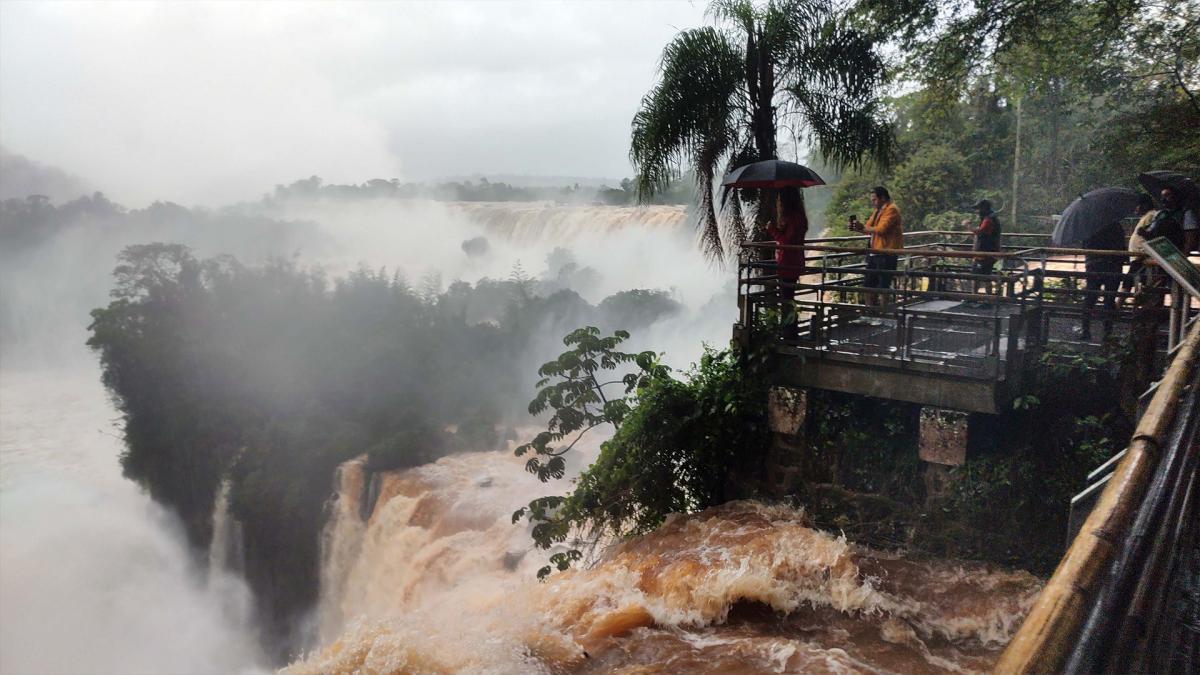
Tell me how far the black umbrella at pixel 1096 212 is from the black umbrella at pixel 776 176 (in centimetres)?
266

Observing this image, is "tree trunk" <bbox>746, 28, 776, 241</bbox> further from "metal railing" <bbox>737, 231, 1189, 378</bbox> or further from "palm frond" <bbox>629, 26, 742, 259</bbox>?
"metal railing" <bbox>737, 231, 1189, 378</bbox>

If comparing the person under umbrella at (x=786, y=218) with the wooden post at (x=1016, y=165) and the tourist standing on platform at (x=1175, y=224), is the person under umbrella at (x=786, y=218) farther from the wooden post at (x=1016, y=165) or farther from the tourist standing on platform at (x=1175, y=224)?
the wooden post at (x=1016, y=165)

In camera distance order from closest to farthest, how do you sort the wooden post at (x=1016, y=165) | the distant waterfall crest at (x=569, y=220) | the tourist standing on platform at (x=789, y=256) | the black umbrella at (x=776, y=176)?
1. the tourist standing on platform at (x=789, y=256)
2. the black umbrella at (x=776, y=176)
3. the wooden post at (x=1016, y=165)
4. the distant waterfall crest at (x=569, y=220)

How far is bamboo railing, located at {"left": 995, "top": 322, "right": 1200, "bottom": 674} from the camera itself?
1.13 m

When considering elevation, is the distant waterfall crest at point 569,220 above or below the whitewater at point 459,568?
above

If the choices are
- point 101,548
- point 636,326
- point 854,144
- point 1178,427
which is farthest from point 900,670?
point 101,548

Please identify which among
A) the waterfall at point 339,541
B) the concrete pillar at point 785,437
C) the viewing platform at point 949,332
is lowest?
the waterfall at point 339,541

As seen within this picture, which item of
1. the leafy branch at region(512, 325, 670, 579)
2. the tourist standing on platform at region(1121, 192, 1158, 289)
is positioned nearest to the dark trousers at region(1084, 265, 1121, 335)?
the tourist standing on platform at region(1121, 192, 1158, 289)

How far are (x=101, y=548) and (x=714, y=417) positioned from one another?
101 feet

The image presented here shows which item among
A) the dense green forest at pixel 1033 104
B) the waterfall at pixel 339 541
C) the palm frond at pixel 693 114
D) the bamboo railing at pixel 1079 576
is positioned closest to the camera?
the bamboo railing at pixel 1079 576

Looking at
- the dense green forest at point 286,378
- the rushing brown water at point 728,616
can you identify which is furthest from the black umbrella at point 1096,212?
the dense green forest at point 286,378

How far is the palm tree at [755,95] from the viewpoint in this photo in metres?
11.2

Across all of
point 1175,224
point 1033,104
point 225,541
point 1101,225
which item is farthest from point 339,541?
point 1033,104

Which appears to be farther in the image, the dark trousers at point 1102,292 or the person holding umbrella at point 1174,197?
the person holding umbrella at point 1174,197
